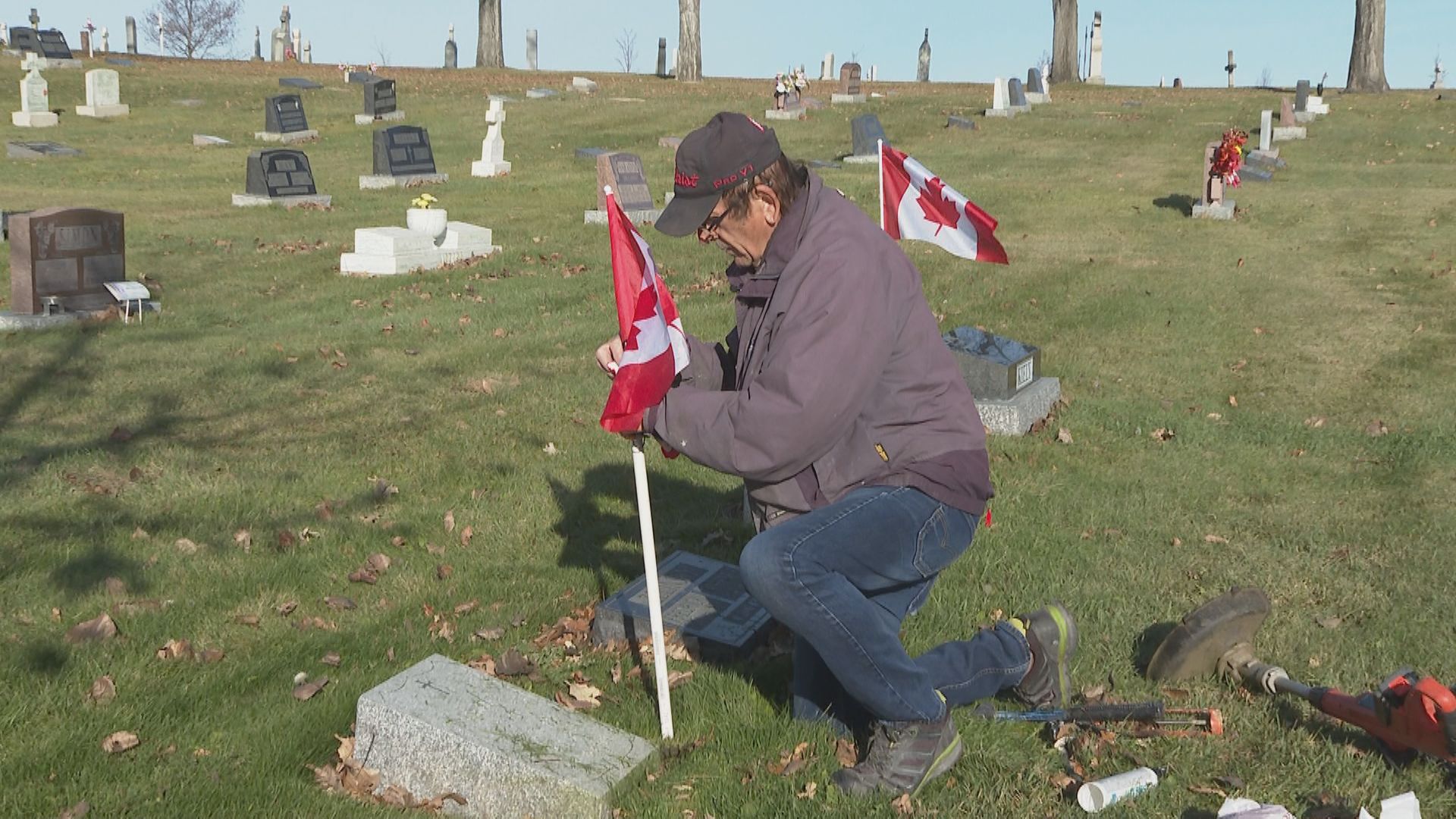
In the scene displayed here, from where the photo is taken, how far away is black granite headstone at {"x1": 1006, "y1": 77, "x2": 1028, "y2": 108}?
3198cm

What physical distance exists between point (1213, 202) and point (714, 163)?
1658 cm

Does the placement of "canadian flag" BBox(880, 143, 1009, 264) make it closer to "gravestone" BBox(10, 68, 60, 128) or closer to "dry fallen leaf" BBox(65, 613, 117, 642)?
"dry fallen leaf" BBox(65, 613, 117, 642)

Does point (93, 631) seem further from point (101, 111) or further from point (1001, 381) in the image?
point (101, 111)

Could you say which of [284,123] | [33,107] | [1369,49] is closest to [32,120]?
[33,107]

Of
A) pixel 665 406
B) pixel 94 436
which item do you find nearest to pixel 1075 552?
pixel 665 406

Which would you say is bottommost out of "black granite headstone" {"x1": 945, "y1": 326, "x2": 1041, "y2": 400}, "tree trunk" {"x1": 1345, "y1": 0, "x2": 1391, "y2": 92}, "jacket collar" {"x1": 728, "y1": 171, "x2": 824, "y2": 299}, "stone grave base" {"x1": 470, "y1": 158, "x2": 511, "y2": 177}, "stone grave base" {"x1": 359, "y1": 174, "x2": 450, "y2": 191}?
"black granite headstone" {"x1": 945, "y1": 326, "x2": 1041, "y2": 400}

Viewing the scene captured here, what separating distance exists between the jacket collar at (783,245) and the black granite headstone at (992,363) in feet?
16.0

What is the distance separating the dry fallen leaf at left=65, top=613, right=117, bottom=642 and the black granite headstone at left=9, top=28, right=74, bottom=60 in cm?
4025

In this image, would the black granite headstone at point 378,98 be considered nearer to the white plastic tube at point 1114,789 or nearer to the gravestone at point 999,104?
the gravestone at point 999,104

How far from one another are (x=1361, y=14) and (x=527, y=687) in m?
40.5

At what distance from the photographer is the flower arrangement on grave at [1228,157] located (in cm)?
1775

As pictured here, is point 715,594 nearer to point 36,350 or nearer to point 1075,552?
point 1075,552

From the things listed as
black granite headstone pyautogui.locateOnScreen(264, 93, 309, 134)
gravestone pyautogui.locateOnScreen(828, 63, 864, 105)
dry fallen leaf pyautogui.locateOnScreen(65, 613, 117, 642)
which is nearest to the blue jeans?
dry fallen leaf pyautogui.locateOnScreen(65, 613, 117, 642)

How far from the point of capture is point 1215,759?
4.13 metres
